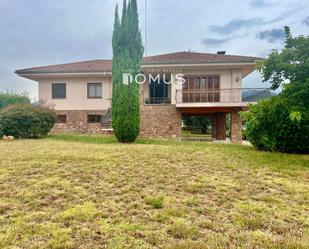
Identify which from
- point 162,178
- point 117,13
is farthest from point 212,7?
point 162,178

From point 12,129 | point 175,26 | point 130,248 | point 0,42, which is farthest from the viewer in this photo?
point 175,26

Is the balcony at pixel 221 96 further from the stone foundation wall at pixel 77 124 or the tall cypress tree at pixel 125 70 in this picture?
the stone foundation wall at pixel 77 124

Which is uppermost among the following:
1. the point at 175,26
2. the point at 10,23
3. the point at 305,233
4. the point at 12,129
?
the point at 175,26

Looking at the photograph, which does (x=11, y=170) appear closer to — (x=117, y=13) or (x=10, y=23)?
(x=117, y=13)

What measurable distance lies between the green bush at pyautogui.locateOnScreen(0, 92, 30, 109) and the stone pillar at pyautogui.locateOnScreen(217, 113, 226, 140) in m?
16.2

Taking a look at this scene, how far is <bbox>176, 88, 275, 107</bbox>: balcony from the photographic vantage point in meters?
16.9

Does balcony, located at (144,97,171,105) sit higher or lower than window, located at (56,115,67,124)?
higher

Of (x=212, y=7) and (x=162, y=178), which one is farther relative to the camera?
(x=212, y=7)

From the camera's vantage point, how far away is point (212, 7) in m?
17.0

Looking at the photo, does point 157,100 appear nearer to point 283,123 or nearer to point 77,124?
point 77,124

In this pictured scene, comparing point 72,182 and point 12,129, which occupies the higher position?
point 12,129

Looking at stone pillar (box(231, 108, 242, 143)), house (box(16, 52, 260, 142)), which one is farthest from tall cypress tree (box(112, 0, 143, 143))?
stone pillar (box(231, 108, 242, 143))

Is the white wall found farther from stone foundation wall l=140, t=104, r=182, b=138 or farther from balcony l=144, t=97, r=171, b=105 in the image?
stone foundation wall l=140, t=104, r=182, b=138

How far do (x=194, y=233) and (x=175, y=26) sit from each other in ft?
69.6
